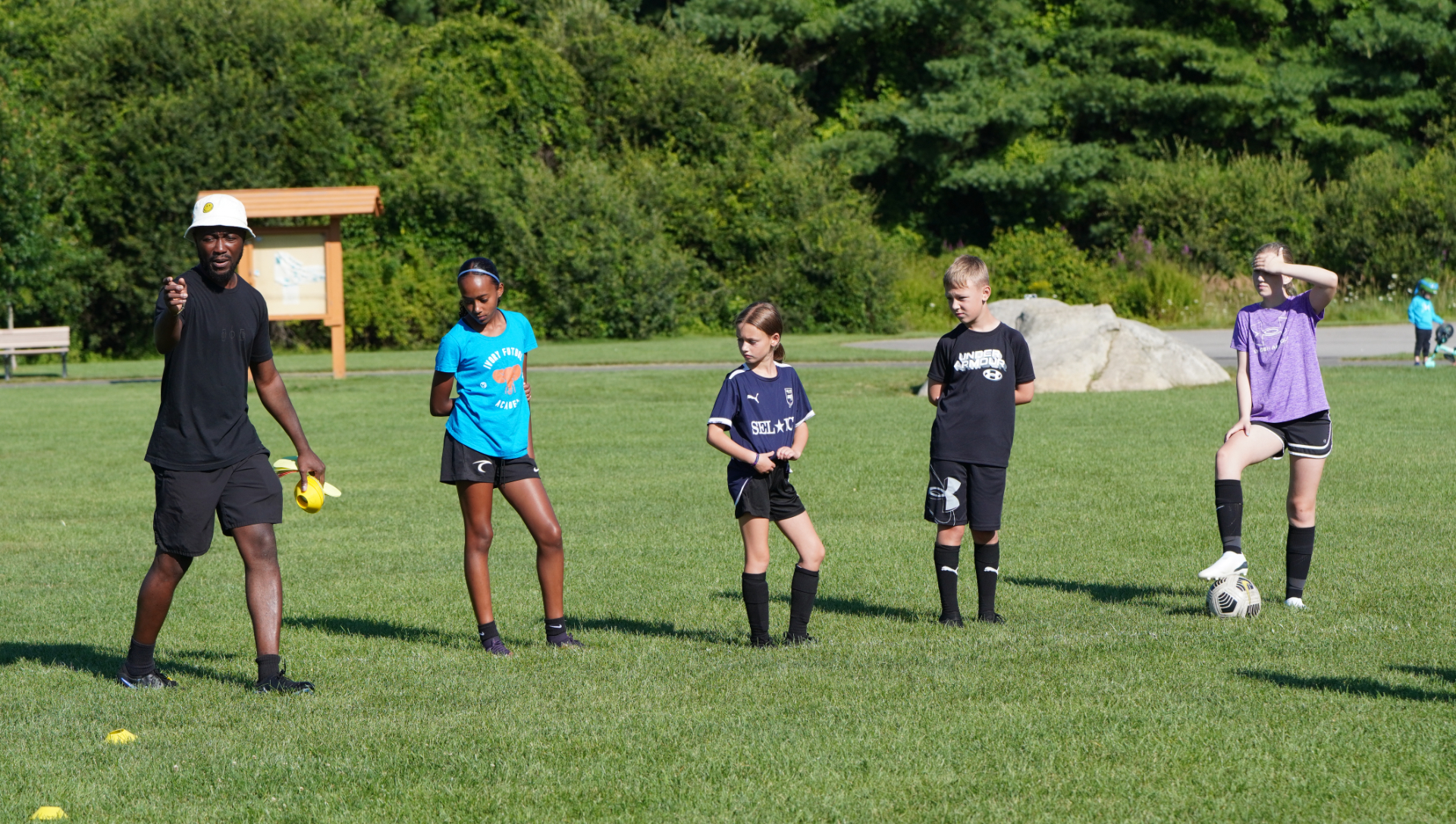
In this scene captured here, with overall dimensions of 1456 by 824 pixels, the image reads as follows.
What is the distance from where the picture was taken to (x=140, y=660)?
5.91 meters

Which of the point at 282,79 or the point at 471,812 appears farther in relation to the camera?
the point at 282,79

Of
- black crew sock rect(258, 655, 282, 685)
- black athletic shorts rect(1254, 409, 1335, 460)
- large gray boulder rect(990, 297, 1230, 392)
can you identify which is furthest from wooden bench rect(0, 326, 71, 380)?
black athletic shorts rect(1254, 409, 1335, 460)

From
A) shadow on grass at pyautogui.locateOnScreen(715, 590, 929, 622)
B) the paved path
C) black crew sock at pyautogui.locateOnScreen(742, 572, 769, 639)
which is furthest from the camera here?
the paved path

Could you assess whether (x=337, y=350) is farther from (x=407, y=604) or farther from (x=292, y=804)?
(x=292, y=804)

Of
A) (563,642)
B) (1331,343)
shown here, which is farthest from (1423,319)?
(563,642)

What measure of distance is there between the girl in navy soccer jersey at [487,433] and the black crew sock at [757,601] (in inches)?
31.8

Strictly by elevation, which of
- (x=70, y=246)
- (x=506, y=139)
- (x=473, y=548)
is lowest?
(x=473, y=548)

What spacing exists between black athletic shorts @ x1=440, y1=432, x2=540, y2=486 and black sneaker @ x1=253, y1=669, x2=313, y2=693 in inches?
43.0

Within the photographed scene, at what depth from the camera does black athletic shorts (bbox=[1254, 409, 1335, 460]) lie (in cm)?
712

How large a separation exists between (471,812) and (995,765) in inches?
64.1

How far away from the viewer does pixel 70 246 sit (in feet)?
111

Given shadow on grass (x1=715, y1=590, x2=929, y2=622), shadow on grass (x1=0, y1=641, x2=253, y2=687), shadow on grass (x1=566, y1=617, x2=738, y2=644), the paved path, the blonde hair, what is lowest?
shadow on grass (x1=0, y1=641, x2=253, y2=687)

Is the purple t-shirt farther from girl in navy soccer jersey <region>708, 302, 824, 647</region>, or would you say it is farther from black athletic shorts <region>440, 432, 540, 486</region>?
black athletic shorts <region>440, 432, 540, 486</region>

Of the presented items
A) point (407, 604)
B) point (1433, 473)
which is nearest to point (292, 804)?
point (407, 604)
